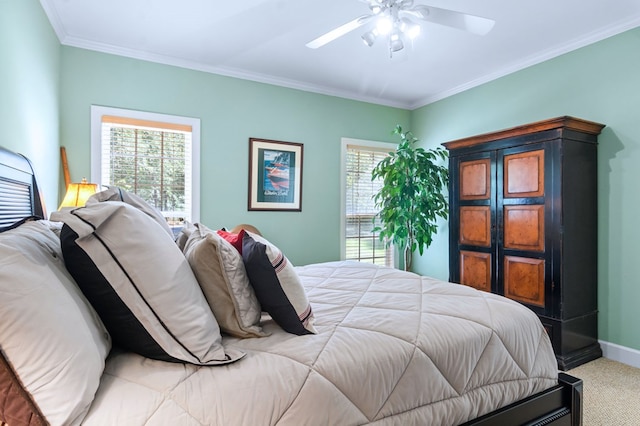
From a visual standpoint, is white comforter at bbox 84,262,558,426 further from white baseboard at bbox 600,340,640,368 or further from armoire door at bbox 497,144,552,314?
white baseboard at bbox 600,340,640,368

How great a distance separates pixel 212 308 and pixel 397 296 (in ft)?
2.97

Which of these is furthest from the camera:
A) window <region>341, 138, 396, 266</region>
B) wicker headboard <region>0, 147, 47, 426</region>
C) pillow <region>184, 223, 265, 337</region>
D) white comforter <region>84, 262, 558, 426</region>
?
window <region>341, 138, 396, 266</region>

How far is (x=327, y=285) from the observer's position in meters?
2.04

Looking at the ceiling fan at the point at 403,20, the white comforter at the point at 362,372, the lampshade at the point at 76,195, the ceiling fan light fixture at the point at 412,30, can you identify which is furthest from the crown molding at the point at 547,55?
the lampshade at the point at 76,195

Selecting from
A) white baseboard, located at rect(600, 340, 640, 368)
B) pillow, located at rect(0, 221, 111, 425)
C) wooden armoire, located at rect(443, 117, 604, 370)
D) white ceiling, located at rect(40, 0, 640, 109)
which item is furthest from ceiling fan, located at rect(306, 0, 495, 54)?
white baseboard, located at rect(600, 340, 640, 368)

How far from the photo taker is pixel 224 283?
125 cm

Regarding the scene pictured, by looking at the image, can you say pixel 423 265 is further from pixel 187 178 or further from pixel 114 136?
pixel 114 136

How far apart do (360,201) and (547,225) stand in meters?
→ 2.16

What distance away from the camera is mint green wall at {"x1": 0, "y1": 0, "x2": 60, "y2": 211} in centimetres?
186

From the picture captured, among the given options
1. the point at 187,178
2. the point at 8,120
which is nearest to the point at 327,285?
the point at 8,120

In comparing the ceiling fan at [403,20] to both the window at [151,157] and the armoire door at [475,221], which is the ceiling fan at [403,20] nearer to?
the armoire door at [475,221]

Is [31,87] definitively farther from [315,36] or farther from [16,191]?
[315,36]

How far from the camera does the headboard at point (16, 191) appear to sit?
59.4 inches

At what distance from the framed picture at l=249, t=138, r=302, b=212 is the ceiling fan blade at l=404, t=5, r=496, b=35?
212cm
